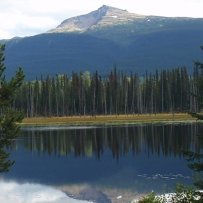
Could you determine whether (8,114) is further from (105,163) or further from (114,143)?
(114,143)

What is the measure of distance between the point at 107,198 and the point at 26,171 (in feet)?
79.7

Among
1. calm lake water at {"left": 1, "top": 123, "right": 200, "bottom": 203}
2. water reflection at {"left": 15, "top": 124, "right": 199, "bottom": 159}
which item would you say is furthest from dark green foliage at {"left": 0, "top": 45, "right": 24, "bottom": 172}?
water reflection at {"left": 15, "top": 124, "right": 199, "bottom": 159}

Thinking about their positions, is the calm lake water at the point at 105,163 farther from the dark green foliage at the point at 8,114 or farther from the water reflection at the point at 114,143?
the dark green foliage at the point at 8,114

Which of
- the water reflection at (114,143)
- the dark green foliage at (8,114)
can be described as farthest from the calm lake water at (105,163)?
the dark green foliage at (8,114)

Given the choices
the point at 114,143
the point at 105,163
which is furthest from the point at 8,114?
the point at 114,143

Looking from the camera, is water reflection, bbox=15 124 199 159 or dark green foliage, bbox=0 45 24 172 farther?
water reflection, bbox=15 124 199 159

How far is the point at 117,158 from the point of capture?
77.0 meters

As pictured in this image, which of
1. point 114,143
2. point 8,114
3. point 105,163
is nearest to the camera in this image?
point 8,114

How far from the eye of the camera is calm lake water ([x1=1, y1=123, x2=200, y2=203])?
5312 cm

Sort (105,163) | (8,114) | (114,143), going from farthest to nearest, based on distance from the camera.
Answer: (114,143)
(105,163)
(8,114)

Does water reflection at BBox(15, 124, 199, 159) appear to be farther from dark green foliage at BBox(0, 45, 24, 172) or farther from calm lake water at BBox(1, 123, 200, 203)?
dark green foliage at BBox(0, 45, 24, 172)

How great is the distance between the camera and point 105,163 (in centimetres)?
7181

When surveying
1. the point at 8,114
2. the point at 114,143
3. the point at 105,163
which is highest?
the point at 8,114

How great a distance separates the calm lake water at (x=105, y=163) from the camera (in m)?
53.1
